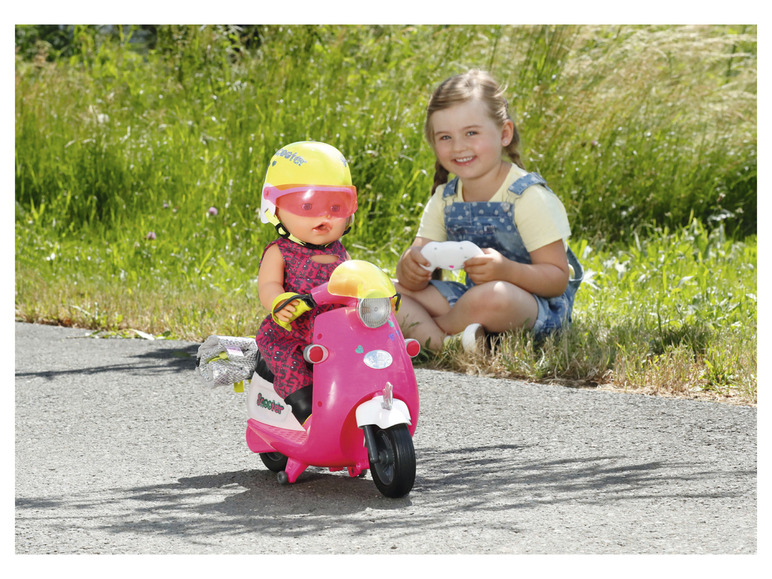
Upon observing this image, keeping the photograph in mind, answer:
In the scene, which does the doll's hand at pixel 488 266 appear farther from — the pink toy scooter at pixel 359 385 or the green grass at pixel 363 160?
the pink toy scooter at pixel 359 385

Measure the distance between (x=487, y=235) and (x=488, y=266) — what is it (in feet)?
0.91

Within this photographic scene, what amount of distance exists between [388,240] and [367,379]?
463 cm

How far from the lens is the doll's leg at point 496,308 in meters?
4.57

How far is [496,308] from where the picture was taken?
4582 mm

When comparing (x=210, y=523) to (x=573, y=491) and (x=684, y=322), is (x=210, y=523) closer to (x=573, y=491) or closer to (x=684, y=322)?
(x=573, y=491)

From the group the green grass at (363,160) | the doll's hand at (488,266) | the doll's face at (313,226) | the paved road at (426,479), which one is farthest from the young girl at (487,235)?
the doll's face at (313,226)

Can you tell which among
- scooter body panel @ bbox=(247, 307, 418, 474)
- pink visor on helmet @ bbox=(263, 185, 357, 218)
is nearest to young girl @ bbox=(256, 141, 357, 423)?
pink visor on helmet @ bbox=(263, 185, 357, 218)

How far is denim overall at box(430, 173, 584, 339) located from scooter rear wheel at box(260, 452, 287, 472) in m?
1.84

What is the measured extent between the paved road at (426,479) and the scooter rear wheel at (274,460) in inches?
1.7

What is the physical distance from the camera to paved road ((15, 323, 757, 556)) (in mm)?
2553

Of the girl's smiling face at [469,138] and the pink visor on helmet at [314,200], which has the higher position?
the girl's smiling face at [469,138]

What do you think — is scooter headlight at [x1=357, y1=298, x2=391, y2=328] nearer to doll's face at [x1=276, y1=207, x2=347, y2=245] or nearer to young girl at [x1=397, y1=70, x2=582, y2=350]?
doll's face at [x1=276, y1=207, x2=347, y2=245]

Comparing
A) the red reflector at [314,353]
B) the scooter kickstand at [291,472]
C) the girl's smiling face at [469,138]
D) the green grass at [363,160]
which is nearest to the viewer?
the red reflector at [314,353]

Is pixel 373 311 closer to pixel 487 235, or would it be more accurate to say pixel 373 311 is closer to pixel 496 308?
pixel 496 308
